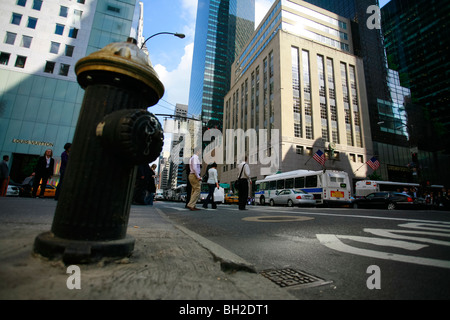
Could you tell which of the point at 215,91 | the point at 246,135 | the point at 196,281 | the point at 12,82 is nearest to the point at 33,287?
the point at 196,281

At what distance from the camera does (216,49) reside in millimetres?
90875

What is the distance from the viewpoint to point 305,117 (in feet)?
104

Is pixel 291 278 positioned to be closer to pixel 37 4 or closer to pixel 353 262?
pixel 353 262

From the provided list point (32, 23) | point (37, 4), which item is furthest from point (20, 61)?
point (37, 4)

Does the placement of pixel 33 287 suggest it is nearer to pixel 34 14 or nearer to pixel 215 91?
pixel 34 14

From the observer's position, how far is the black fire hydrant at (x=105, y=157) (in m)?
1.24

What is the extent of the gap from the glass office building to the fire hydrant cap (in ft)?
98.9

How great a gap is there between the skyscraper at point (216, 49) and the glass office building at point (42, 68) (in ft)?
184

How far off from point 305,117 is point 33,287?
34119 millimetres

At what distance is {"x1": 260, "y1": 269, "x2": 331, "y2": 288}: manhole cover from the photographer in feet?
4.20

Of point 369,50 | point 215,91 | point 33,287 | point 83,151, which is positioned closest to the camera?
point 33,287

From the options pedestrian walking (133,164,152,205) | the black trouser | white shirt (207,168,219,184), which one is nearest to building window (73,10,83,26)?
pedestrian walking (133,164,152,205)

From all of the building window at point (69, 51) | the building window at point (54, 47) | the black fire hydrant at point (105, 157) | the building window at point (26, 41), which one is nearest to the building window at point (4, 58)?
the building window at point (26, 41)

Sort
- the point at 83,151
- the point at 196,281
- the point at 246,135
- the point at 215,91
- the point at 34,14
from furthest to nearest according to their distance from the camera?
the point at 215,91 < the point at 246,135 < the point at 34,14 < the point at 83,151 < the point at 196,281
